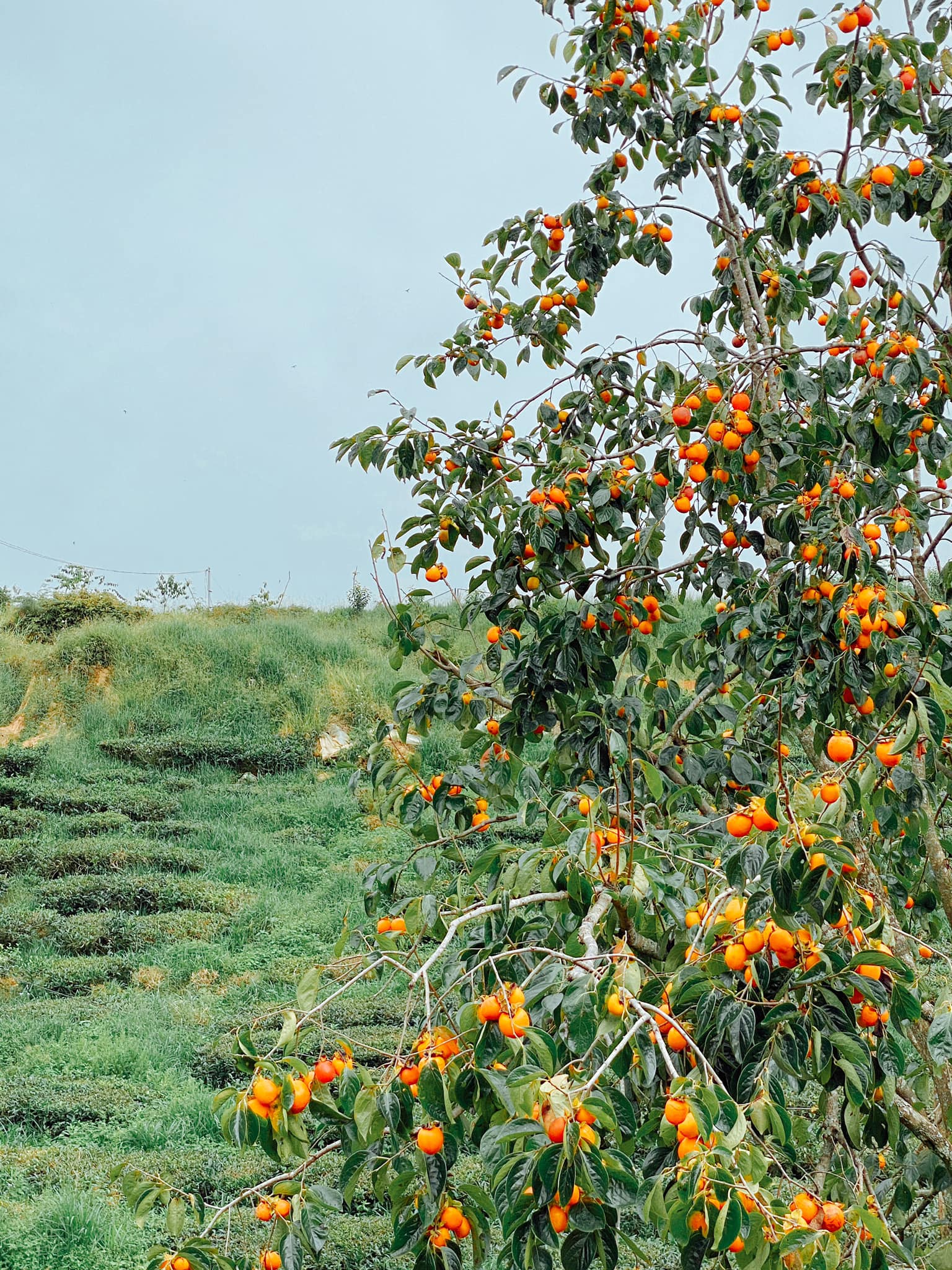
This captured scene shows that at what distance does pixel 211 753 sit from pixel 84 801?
4.05 feet

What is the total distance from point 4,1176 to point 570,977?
2.79m

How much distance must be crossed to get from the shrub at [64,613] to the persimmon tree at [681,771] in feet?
27.7

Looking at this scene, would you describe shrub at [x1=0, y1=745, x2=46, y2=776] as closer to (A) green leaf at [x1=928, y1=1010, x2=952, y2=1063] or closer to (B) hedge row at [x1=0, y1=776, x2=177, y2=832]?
(B) hedge row at [x1=0, y1=776, x2=177, y2=832]

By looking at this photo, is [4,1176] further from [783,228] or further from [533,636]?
[783,228]

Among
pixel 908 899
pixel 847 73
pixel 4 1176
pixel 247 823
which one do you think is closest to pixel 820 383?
pixel 847 73

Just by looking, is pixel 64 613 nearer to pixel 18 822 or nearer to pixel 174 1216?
pixel 18 822

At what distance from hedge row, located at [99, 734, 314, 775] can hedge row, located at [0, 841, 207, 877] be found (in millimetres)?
1824

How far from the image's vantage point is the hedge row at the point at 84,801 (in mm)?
7613

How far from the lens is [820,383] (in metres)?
2.45

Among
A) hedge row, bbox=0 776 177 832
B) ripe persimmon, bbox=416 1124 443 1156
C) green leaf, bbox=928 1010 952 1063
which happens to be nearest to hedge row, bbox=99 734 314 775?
hedge row, bbox=0 776 177 832

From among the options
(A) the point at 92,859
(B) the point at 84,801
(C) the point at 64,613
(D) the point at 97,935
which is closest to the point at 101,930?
(D) the point at 97,935

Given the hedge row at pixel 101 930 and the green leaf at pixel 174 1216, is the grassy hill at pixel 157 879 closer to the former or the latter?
the hedge row at pixel 101 930

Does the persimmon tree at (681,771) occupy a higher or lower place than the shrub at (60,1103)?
higher

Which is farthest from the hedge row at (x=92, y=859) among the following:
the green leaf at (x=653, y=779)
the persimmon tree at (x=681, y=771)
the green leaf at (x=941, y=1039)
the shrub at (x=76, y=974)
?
the green leaf at (x=941, y=1039)
